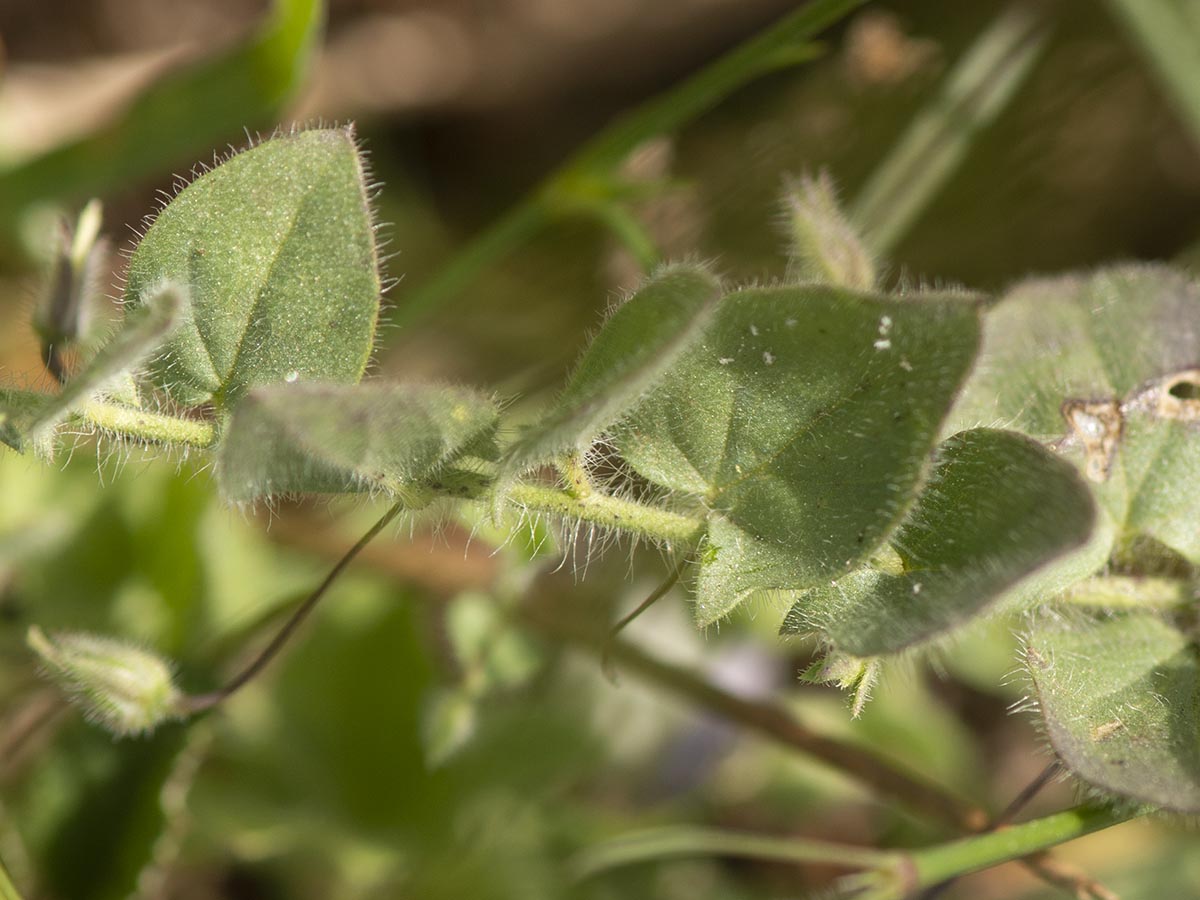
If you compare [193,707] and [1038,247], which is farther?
[1038,247]

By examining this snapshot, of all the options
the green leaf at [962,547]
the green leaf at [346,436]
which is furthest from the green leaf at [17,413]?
the green leaf at [962,547]

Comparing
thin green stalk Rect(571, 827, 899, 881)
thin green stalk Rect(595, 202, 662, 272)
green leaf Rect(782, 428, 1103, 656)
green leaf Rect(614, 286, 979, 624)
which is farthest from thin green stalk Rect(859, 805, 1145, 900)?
thin green stalk Rect(595, 202, 662, 272)

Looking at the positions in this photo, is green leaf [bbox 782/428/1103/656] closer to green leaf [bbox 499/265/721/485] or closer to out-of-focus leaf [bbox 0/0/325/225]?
green leaf [bbox 499/265/721/485]

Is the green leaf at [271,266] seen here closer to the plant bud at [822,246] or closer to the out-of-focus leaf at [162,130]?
the plant bud at [822,246]

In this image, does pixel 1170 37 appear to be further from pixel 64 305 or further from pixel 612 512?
pixel 64 305

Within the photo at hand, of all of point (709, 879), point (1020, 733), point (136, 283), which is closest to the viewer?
point (136, 283)

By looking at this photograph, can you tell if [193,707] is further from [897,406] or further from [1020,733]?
[1020,733]

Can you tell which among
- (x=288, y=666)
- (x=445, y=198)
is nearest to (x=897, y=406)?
(x=288, y=666)
